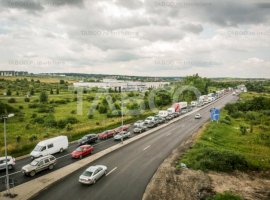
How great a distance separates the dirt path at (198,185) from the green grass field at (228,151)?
164 centimetres

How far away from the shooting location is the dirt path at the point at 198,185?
886 inches

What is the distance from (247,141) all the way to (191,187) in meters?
25.2

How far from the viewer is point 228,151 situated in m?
34.0

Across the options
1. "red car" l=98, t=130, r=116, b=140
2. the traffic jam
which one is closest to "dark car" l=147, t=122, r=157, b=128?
the traffic jam

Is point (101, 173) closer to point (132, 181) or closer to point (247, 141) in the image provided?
point (132, 181)

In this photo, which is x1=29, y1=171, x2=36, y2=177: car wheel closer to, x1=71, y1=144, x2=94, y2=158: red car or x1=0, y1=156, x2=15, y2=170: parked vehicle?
x1=0, y1=156, x2=15, y2=170: parked vehicle

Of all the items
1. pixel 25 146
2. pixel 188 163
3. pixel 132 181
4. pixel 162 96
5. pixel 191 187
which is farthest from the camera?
pixel 162 96

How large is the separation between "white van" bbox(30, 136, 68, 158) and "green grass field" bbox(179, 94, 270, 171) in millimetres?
17608

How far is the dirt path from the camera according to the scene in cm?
2250

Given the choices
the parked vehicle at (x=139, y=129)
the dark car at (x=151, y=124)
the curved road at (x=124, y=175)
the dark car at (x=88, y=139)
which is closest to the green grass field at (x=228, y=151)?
the curved road at (x=124, y=175)

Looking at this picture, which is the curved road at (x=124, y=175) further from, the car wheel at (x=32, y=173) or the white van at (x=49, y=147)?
the white van at (x=49, y=147)

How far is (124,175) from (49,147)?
42.7 ft

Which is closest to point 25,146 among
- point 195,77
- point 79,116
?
point 79,116

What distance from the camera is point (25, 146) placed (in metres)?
36.3
